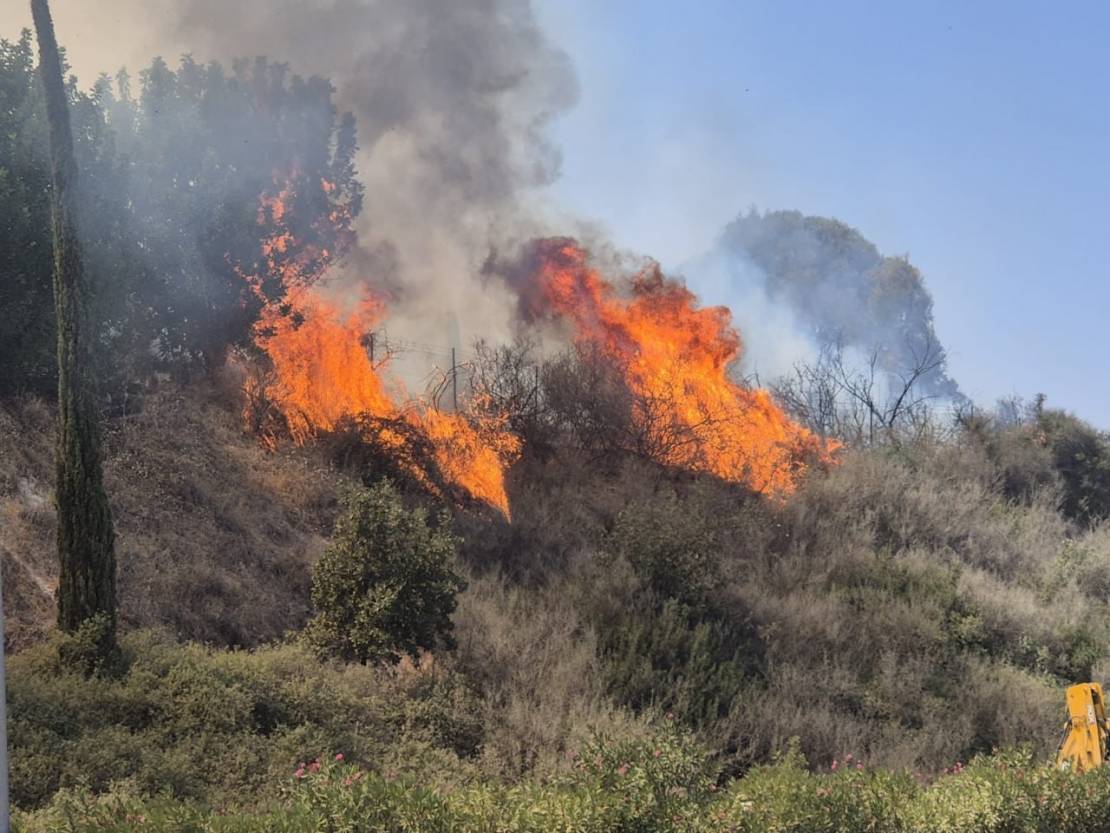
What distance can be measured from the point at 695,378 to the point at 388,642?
47.1ft

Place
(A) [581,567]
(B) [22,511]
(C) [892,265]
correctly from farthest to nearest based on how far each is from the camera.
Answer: (C) [892,265], (A) [581,567], (B) [22,511]

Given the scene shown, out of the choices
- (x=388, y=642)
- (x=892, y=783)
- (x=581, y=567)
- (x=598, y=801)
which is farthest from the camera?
(x=581, y=567)

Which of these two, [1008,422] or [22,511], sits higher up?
[1008,422]

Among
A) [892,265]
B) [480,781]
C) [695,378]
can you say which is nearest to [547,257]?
[695,378]

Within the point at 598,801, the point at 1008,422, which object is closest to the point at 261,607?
the point at 598,801

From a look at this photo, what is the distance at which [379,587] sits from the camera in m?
12.1

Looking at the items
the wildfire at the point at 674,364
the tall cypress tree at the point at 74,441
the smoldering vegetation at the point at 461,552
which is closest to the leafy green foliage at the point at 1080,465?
the smoldering vegetation at the point at 461,552

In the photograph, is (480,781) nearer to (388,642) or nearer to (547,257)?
(388,642)

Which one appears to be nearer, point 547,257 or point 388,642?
point 388,642

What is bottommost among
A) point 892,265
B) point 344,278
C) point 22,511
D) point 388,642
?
point 388,642

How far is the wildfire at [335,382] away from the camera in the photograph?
21391 mm

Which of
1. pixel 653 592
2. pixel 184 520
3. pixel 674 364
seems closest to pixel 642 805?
pixel 653 592

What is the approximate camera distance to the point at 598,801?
700cm

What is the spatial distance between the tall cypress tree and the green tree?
2.67 meters
